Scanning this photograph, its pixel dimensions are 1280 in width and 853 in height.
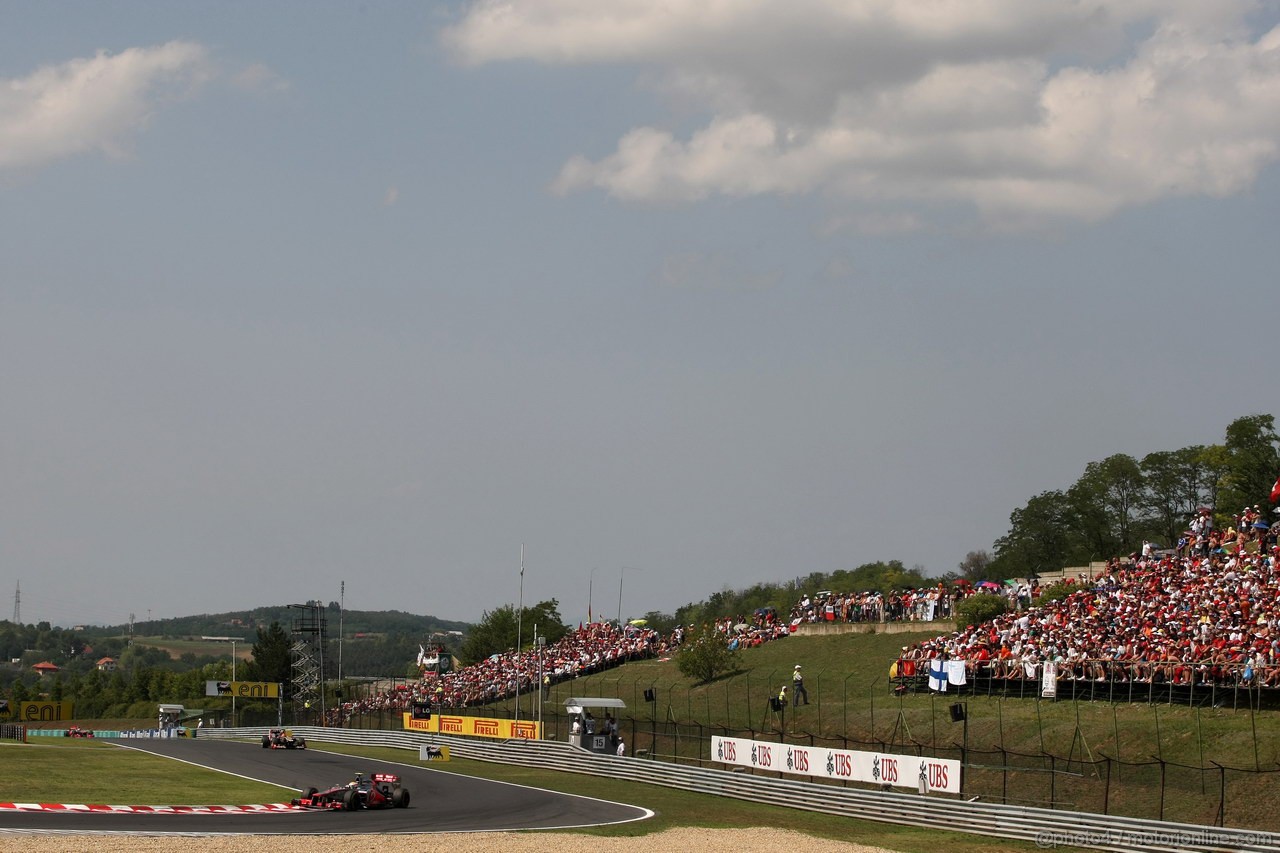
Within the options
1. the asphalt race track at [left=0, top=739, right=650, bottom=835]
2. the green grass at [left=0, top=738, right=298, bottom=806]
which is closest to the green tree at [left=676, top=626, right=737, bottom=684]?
the asphalt race track at [left=0, top=739, right=650, bottom=835]

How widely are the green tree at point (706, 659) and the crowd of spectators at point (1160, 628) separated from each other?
45.3ft

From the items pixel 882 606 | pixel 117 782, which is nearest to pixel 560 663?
pixel 882 606

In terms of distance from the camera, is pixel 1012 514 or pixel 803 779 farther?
pixel 1012 514

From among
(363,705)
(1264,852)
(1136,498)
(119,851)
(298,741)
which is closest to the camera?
(119,851)

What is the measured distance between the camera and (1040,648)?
44.0 m

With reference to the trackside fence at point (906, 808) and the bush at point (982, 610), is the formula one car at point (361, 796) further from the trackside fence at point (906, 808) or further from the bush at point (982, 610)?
the bush at point (982, 610)

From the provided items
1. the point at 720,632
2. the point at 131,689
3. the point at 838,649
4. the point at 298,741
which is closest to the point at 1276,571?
the point at 838,649

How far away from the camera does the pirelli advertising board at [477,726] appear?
5425 centimetres

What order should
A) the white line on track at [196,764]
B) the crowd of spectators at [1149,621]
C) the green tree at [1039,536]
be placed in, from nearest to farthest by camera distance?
1. the crowd of spectators at [1149,621]
2. the white line on track at [196,764]
3. the green tree at [1039,536]

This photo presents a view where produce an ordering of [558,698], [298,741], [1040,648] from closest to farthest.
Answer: [1040,648] → [298,741] → [558,698]

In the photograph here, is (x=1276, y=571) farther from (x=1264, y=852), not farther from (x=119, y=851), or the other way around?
(x=119, y=851)

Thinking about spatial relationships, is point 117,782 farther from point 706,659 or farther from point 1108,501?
point 1108,501

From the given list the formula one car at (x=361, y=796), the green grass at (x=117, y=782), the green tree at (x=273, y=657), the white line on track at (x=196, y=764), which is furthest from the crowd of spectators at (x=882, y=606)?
the green tree at (x=273, y=657)

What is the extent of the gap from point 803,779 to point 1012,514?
7156 cm
